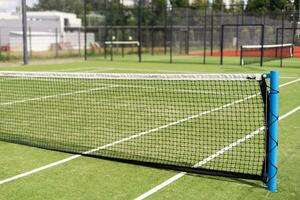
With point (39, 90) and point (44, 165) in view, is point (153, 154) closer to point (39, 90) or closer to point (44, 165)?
point (44, 165)

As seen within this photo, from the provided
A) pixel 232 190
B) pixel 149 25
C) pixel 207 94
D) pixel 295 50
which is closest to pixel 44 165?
pixel 232 190

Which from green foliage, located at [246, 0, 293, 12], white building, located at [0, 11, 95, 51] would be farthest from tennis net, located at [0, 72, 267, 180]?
white building, located at [0, 11, 95, 51]

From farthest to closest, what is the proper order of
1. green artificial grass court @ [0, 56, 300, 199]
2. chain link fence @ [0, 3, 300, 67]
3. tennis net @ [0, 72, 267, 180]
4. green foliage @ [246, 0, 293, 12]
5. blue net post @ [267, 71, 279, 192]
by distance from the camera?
chain link fence @ [0, 3, 300, 67] → green foliage @ [246, 0, 293, 12] → tennis net @ [0, 72, 267, 180] → blue net post @ [267, 71, 279, 192] → green artificial grass court @ [0, 56, 300, 199]

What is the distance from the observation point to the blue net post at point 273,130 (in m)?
5.34

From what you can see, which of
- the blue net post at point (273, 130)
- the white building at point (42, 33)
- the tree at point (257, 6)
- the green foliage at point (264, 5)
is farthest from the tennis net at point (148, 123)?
the white building at point (42, 33)

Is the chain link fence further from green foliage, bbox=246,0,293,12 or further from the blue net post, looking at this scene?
the blue net post

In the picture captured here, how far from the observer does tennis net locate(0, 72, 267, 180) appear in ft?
21.4

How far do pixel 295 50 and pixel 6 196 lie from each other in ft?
81.5

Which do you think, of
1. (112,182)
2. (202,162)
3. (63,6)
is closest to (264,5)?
(202,162)

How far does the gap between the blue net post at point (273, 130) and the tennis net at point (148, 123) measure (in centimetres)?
18

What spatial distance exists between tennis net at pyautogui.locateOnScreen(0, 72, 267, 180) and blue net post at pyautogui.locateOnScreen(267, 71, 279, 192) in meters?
0.18

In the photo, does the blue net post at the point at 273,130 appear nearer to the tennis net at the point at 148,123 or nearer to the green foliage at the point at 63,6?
the tennis net at the point at 148,123

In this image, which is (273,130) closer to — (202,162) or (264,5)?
(202,162)

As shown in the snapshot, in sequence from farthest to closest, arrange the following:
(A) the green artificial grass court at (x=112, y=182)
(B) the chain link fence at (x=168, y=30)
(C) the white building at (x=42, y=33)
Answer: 1. (C) the white building at (x=42, y=33)
2. (B) the chain link fence at (x=168, y=30)
3. (A) the green artificial grass court at (x=112, y=182)
